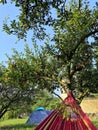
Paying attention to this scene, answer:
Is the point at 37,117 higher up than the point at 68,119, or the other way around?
the point at 37,117

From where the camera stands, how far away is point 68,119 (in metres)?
15.1

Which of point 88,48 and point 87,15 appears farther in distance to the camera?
point 88,48

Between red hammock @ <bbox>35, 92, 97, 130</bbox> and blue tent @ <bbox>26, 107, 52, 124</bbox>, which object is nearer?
red hammock @ <bbox>35, 92, 97, 130</bbox>

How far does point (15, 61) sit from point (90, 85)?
663 centimetres

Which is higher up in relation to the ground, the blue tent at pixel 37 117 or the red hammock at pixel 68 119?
the blue tent at pixel 37 117

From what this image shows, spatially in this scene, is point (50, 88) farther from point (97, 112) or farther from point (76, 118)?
point (97, 112)

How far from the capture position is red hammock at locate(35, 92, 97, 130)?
14.5 m

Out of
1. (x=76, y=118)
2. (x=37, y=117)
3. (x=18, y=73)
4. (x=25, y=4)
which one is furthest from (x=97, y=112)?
(x=25, y=4)

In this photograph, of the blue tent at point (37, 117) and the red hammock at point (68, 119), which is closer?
the red hammock at point (68, 119)

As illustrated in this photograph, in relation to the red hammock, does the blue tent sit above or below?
above

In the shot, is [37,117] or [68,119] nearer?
[68,119]

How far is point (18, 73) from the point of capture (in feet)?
89.1

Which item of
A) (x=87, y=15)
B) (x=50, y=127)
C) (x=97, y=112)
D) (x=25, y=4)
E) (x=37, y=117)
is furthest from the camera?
(x=97, y=112)

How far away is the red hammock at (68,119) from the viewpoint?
572 inches
